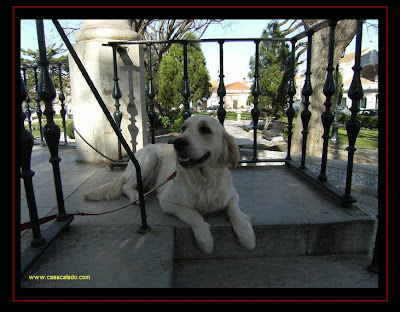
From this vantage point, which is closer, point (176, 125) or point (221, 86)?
point (221, 86)

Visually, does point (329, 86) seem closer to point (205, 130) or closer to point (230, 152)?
point (230, 152)

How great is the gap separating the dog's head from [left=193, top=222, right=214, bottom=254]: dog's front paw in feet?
1.65

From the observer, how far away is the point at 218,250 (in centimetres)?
197

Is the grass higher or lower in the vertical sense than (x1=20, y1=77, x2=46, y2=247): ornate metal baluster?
lower

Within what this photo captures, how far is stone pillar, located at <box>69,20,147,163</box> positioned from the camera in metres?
3.69

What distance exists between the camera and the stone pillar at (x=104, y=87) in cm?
369

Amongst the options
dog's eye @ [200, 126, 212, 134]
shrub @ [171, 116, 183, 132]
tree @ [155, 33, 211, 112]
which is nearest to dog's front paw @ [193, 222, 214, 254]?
dog's eye @ [200, 126, 212, 134]

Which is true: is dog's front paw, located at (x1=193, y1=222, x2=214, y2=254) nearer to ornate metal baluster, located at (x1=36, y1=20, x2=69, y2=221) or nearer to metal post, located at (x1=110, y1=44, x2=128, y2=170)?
ornate metal baluster, located at (x1=36, y1=20, x2=69, y2=221)

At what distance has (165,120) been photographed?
57.6ft

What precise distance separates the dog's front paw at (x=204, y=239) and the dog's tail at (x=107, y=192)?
3.53ft

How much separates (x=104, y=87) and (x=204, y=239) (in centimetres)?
280

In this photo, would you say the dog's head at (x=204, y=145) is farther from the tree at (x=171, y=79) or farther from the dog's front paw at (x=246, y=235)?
the tree at (x=171, y=79)

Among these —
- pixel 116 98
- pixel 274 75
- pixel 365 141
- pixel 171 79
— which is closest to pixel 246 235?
pixel 116 98
